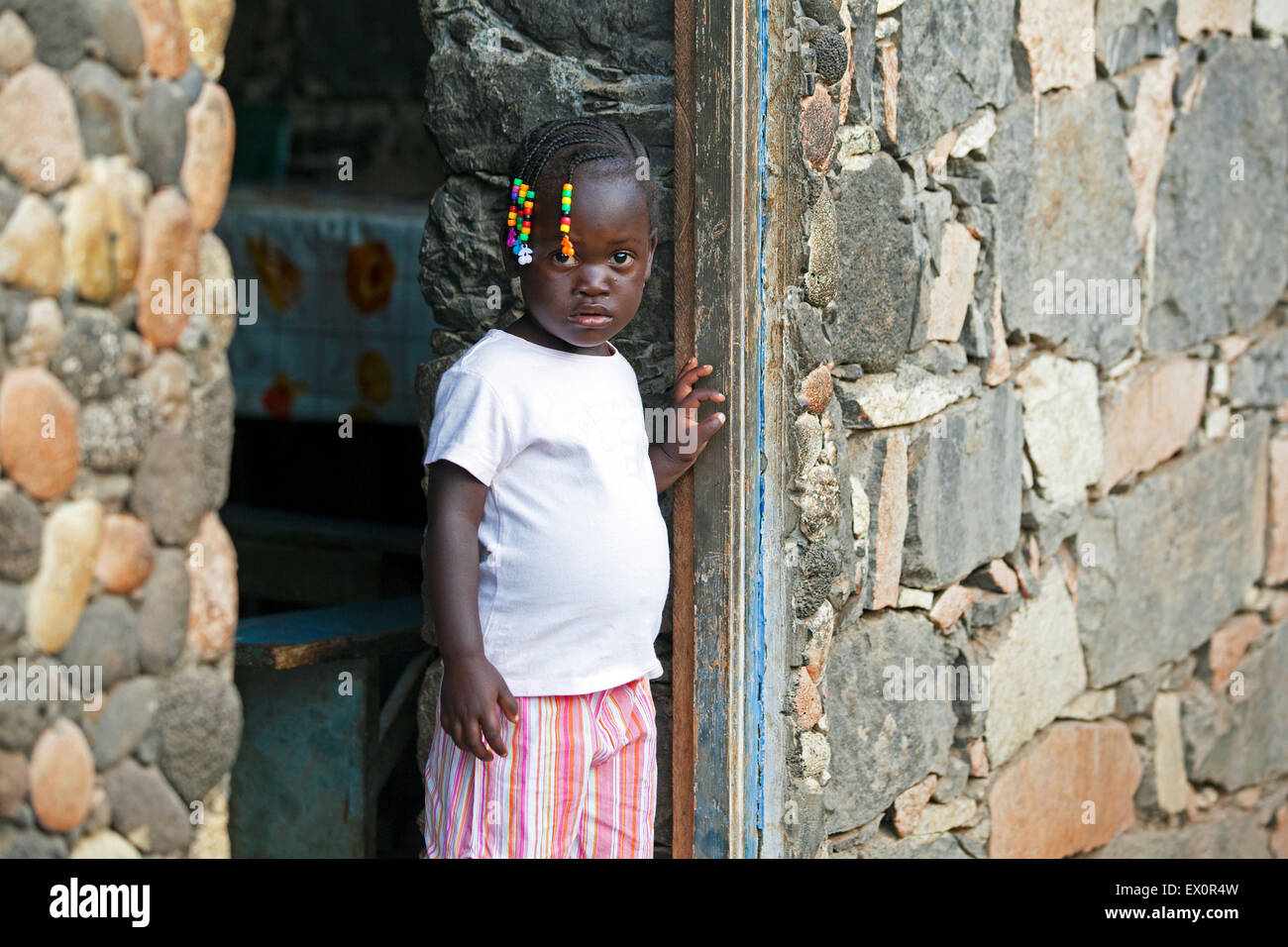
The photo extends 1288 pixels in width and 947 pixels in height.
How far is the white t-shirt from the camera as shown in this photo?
6.97 ft

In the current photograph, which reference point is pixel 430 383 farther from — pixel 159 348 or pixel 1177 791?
pixel 1177 791

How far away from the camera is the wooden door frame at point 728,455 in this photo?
2.42m

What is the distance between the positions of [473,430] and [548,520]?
0.58 feet

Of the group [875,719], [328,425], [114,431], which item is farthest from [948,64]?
[328,425]

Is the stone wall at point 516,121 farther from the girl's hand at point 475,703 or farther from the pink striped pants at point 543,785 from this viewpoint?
the girl's hand at point 475,703

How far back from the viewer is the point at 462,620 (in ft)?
6.69

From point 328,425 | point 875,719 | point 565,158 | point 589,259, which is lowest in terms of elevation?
point 875,719

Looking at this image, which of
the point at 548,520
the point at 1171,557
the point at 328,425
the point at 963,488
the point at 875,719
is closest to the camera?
the point at 548,520

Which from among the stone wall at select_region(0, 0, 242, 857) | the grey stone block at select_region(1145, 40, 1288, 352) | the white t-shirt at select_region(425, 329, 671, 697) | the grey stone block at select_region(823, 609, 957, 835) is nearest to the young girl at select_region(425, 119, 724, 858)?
the white t-shirt at select_region(425, 329, 671, 697)

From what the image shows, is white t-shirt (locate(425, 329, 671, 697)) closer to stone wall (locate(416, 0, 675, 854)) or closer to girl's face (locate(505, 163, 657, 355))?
girl's face (locate(505, 163, 657, 355))

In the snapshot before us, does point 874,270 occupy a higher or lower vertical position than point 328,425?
higher

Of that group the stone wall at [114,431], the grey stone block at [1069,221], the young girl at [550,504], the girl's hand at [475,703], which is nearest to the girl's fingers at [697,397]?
the young girl at [550,504]

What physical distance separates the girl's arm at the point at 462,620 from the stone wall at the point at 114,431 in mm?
398

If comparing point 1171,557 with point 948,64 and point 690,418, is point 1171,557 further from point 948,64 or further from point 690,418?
point 690,418
